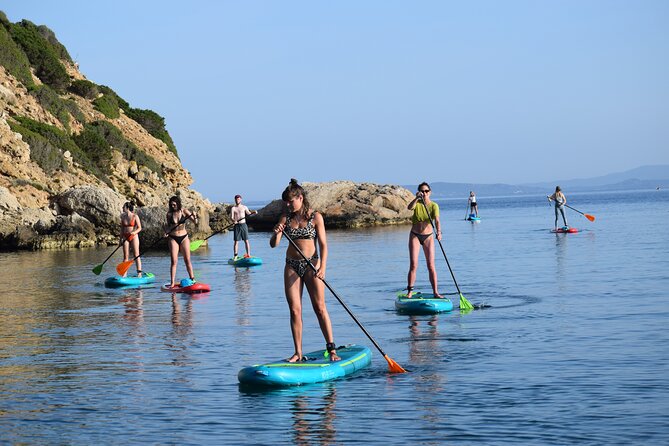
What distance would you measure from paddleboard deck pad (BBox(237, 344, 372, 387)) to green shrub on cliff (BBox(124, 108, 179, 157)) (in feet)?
191

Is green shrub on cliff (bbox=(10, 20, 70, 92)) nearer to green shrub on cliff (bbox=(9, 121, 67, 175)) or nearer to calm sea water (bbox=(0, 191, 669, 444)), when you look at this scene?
green shrub on cliff (bbox=(9, 121, 67, 175))

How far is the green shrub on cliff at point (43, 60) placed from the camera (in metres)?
61.8

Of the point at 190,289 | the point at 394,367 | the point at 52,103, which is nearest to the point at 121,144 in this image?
the point at 52,103

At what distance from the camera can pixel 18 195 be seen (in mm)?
43062

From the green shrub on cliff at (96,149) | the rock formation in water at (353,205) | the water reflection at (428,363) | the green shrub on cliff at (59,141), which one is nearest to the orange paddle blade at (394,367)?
the water reflection at (428,363)

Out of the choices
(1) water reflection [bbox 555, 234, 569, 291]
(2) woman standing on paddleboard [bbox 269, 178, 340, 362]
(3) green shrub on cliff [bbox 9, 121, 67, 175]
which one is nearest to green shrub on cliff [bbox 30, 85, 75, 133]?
(3) green shrub on cliff [bbox 9, 121, 67, 175]

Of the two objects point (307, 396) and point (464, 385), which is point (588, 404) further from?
point (307, 396)

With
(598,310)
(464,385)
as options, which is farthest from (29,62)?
(464,385)

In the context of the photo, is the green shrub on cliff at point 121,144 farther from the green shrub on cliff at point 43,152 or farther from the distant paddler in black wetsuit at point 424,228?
the distant paddler in black wetsuit at point 424,228

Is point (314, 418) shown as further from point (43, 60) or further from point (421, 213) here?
point (43, 60)

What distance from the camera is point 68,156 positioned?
50219mm

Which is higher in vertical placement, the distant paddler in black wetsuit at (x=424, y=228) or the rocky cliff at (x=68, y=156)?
the rocky cliff at (x=68, y=156)

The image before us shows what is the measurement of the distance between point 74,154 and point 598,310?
131 feet

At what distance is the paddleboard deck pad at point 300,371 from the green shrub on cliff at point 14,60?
4934 cm
